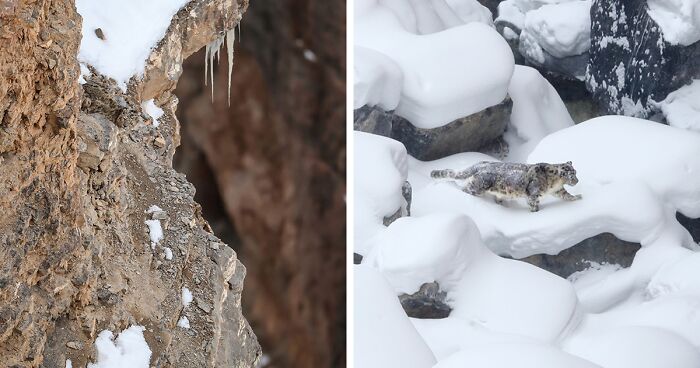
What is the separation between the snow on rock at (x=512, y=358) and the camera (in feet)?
6.18

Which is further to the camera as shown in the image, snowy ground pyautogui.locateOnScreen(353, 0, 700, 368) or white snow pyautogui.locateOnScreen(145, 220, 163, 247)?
white snow pyautogui.locateOnScreen(145, 220, 163, 247)

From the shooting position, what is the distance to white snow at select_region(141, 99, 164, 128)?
2.57 m

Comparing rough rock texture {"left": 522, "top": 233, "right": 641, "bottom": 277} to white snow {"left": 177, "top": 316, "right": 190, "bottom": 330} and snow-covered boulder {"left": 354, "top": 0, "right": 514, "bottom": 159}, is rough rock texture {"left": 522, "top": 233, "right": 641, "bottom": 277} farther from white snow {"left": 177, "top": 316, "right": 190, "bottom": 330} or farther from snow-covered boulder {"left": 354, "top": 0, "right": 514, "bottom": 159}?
white snow {"left": 177, "top": 316, "right": 190, "bottom": 330}

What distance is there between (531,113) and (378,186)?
0.45 metres

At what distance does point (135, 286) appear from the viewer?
1.87m

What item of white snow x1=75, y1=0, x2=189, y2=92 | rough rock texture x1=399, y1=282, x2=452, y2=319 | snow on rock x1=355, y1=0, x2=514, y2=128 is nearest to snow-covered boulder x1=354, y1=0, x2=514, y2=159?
snow on rock x1=355, y1=0, x2=514, y2=128

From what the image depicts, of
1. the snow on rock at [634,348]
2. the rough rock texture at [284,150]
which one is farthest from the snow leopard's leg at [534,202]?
the rough rock texture at [284,150]

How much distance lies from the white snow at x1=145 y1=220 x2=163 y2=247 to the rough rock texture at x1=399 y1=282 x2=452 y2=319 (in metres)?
0.63

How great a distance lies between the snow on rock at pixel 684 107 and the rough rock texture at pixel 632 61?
0.05ft

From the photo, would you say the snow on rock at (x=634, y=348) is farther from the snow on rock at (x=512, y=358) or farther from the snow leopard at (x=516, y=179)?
Result: the snow leopard at (x=516, y=179)

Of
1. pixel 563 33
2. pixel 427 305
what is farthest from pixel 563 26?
pixel 427 305

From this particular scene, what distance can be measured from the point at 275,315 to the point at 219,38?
92.6 inches

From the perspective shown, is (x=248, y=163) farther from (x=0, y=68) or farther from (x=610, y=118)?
(x=610, y=118)

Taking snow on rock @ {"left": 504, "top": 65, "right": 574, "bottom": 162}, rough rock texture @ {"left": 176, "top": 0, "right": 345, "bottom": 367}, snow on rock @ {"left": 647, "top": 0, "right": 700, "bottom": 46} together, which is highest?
rough rock texture @ {"left": 176, "top": 0, "right": 345, "bottom": 367}
